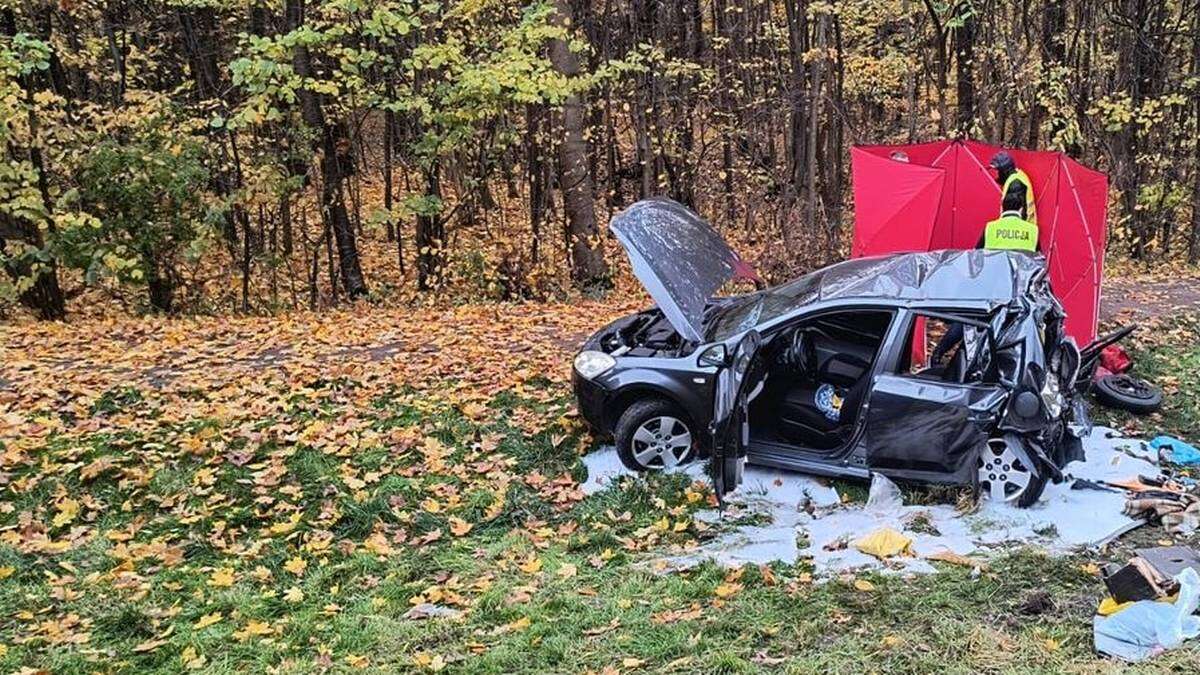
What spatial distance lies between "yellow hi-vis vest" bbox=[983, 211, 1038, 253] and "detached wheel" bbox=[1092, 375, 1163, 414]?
1375 millimetres

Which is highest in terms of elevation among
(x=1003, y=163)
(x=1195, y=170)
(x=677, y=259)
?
(x=1003, y=163)

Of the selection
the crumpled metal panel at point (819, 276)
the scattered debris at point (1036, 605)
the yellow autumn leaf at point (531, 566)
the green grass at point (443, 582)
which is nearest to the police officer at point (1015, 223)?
the crumpled metal panel at point (819, 276)

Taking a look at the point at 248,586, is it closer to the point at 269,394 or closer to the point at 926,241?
the point at 269,394

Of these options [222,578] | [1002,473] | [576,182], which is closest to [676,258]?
[1002,473]

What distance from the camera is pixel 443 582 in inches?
208

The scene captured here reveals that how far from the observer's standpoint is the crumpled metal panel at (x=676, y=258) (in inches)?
245

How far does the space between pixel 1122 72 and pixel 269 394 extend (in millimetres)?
17415

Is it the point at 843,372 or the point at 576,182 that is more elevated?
the point at 576,182

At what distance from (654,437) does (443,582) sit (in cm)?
206

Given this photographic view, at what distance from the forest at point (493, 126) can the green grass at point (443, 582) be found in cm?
636

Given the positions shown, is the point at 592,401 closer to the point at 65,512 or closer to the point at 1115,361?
the point at 65,512

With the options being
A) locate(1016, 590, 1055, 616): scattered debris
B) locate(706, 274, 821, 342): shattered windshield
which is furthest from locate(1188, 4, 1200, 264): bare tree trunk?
locate(1016, 590, 1055, 616): scattered debris

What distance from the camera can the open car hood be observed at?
6215 mm

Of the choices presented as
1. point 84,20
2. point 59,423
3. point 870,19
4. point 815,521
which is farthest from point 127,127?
point 870,19
